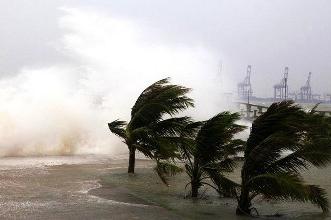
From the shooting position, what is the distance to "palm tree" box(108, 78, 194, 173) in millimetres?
12156

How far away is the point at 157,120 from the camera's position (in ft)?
42.7

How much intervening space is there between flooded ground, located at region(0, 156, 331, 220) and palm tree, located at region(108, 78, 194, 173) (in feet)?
2.82

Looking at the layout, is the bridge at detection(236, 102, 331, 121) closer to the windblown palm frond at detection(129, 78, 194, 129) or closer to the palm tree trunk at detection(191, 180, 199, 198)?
the windblown palm frond at detection(129, 78, 194, 129)

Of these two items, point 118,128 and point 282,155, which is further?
point 118,128

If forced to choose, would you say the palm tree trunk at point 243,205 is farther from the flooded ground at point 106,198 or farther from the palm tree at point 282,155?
the flooded ground at point 106,198

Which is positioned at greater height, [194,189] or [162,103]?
[162,103]

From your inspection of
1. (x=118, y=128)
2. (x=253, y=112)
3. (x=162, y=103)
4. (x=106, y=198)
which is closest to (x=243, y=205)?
(x=106, y=198)

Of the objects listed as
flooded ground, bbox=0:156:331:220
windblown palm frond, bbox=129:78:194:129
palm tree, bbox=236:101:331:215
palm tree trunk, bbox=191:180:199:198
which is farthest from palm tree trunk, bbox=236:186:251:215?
windblown palm frond, bbox=129:78:194:129

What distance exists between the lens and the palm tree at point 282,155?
8.50 metres

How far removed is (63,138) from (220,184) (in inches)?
510

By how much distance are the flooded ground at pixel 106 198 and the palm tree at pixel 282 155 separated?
0.68 meters

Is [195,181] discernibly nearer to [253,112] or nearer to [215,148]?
[215,148]

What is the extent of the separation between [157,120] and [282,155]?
176 inches

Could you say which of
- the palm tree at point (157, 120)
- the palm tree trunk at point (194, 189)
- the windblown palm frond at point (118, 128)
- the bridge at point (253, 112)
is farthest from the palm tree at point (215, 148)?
the bridge at point (253, 112)
